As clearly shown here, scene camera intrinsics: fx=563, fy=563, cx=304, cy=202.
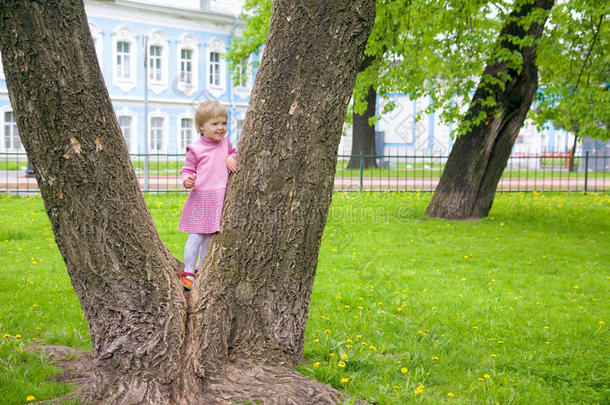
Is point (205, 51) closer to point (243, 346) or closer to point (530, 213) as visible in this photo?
point (530, 213)

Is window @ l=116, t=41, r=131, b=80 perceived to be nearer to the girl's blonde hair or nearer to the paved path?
the paved path

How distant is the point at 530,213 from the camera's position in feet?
41.4

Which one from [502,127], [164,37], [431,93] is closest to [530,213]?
[502,127]

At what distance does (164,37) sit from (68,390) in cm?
3249

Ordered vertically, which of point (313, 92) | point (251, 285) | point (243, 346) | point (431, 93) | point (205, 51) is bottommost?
point (243, 346)

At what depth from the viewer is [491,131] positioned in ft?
35.2

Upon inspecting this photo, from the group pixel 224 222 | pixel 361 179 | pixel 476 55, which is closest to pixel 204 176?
pixel 224 222

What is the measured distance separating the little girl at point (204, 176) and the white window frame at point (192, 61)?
31676mm

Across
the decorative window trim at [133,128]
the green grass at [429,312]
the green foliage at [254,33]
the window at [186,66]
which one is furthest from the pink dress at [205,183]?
the window at [186,66]

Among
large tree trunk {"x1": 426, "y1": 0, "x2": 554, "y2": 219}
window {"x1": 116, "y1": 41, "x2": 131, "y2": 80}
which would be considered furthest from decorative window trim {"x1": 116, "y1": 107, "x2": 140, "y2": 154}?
large tree trunk {"x1": 426, "y1": 0, "x2": 554, "y2": 219}

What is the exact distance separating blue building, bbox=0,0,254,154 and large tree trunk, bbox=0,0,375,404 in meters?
28.3

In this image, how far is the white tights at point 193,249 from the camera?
400cm

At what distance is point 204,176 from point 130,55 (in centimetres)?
3077

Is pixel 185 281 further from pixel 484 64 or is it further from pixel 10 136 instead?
pixel 10 136
